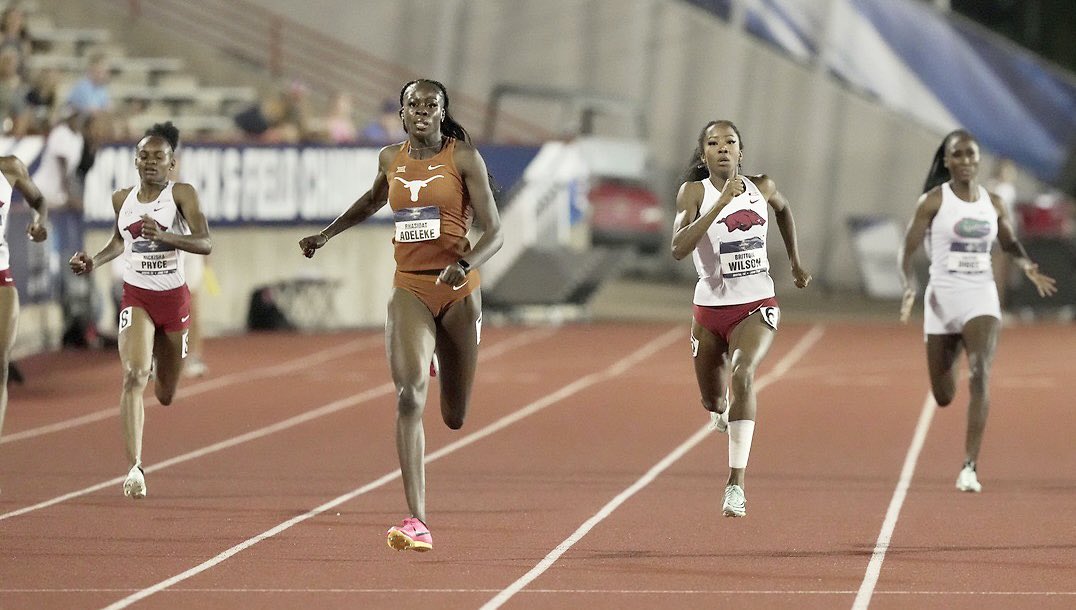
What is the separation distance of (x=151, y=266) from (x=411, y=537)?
114 inches

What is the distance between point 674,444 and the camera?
42.4 feet

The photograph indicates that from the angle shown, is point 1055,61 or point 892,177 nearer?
point 892,177

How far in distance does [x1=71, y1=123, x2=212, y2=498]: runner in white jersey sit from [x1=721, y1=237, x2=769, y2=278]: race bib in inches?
106

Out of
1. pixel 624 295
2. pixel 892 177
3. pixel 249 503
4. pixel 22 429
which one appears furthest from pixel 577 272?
pixel 249 503

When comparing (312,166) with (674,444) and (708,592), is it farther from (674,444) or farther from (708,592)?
(708,592)

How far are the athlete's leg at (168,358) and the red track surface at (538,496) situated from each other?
556 mm

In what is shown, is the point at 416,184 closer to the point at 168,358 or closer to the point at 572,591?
the point at 572,591

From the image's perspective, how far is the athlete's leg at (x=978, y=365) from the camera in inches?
413

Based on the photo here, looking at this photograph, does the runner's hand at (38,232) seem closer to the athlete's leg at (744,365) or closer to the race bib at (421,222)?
the race bib at (421,222)

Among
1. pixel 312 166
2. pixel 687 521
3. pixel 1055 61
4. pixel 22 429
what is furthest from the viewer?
pixel 1055 61

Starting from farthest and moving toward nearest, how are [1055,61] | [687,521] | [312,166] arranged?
1. [1055,61]
2. [312,166]
3. [687,521]

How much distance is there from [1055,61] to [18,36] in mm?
19708

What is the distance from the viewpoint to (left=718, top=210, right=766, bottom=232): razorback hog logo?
936 centimetres

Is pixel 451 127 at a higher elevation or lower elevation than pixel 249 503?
higher
